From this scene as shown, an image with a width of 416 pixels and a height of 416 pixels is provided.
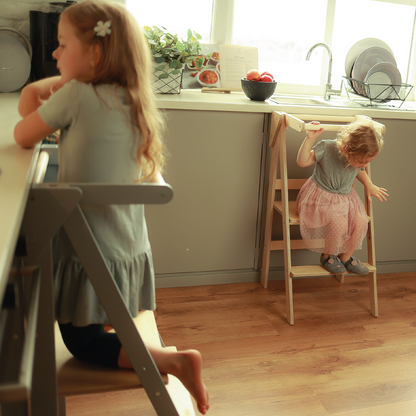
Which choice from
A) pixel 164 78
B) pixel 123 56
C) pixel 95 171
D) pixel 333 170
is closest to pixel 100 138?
pixel 95 171

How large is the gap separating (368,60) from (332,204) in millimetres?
1004

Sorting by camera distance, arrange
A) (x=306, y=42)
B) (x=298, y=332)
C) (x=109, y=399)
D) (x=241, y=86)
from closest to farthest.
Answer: (x=109, y=399)
(x=298, y=332)
(x=241, y=86)
(x=306, y=42)

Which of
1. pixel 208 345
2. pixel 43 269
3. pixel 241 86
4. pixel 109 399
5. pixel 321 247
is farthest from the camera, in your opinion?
pixel 241 86

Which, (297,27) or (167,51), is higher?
(297,27)

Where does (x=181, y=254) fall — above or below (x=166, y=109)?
below

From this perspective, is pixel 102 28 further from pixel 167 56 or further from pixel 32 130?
pixel 167 56

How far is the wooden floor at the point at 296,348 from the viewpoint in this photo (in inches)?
62.6

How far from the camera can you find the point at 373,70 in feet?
8.20

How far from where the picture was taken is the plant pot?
215 centimetres

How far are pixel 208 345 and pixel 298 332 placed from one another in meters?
0.42

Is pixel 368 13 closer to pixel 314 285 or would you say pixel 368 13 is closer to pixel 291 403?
pixel 314 285

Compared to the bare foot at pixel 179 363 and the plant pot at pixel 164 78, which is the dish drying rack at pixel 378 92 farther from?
the bare foot at pixel 179 363

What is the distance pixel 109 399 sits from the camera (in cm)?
158

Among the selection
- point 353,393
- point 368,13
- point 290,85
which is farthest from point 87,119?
point 368,13
